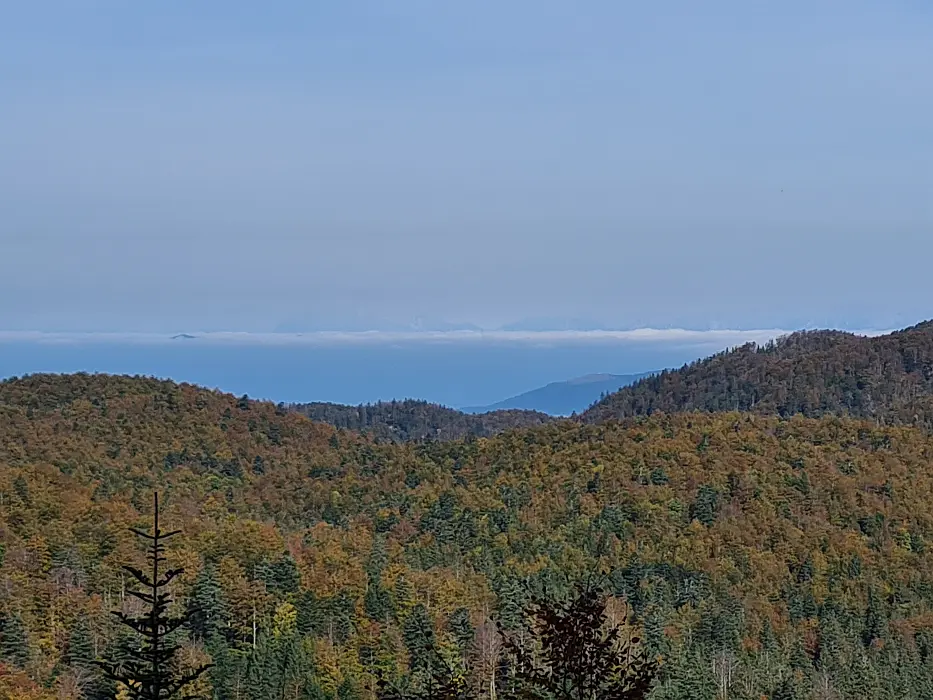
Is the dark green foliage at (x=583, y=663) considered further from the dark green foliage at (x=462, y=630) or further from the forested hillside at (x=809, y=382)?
the forested hillside at (x=809, y=382)

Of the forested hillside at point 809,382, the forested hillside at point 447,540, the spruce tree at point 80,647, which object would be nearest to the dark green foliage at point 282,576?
the forested hillside at point 447,540

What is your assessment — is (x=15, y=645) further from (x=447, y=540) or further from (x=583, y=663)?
(x=583, y=663)

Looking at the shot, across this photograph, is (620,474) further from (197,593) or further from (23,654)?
(23,654)

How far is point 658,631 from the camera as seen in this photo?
49594 millimetres

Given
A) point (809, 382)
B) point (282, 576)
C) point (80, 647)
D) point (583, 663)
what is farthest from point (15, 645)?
point (809, 382)

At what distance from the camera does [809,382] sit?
13462 centimetres

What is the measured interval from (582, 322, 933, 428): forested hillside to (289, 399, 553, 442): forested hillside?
17.1 meters

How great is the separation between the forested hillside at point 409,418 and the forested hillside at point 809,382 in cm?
1714

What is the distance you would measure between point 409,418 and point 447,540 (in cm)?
11184

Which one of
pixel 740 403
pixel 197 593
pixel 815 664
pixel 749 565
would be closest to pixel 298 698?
pixel 197 593

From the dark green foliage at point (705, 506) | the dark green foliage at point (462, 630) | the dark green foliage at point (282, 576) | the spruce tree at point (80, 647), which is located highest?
the dark green foliage at point (705, 506)

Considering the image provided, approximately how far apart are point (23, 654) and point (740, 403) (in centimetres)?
11290

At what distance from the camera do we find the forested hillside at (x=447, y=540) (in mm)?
42969

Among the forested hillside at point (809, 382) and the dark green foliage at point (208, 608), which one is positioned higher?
the forested hillside at point (809, 382)
